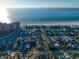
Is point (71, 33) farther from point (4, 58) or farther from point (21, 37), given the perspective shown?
point (4, 58)

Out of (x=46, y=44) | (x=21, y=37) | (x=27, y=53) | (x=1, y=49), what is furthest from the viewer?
(x=21, y=37)

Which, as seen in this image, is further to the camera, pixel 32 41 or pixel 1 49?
pixel 32 41

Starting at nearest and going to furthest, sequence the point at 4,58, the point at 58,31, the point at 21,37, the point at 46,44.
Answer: the point at 4,58 → the point at 46,44 → the point at 21,37 → the point at 58,31

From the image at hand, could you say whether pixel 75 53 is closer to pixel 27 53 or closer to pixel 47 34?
pixel 27 53

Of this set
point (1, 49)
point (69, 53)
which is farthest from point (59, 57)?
point (1, 49)

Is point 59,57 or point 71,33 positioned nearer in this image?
point 59,57

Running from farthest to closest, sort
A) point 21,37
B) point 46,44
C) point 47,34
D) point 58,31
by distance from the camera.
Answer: point 58,31 → point 47,34 → point 21,37 → point 46,44

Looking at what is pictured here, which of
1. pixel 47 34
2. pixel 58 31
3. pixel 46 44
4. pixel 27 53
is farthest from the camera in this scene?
pixel 58 31

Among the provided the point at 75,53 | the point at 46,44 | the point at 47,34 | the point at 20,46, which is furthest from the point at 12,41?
the point at 75,53

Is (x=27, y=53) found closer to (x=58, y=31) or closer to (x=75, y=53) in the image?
(x=75, y=53)
